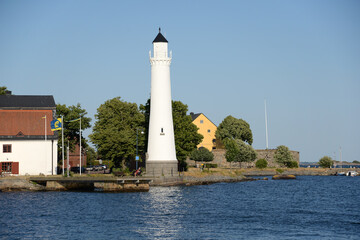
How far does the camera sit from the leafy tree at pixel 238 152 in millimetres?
120000

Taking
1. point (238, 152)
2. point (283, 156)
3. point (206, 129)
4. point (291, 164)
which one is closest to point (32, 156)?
point (238, 152)

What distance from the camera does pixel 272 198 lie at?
6575 cm

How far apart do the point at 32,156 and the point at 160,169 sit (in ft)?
56.6

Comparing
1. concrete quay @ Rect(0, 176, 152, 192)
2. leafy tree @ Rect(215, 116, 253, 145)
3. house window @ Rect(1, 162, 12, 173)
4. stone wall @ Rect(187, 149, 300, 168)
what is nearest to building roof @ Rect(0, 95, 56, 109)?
house window @ Rect(1, 162, 12, 173)

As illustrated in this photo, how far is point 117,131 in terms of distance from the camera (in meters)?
88.4

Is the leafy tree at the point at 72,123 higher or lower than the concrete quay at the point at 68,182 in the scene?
higher

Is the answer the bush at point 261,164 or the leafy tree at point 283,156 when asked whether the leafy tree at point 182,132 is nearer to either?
the bush at point 261,164

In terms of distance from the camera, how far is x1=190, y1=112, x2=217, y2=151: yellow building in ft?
457

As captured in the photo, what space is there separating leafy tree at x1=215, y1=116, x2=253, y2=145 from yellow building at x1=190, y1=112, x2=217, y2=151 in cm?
177

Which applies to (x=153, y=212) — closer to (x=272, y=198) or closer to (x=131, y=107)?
(x=272, y=198)

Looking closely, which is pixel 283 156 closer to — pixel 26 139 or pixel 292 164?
pixel 292 164

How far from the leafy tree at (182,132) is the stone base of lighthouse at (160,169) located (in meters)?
9.83

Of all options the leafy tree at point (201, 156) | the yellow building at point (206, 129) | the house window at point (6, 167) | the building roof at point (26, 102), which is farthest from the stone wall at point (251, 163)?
the house window at point (6, 167)

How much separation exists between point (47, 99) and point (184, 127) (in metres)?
21.8
